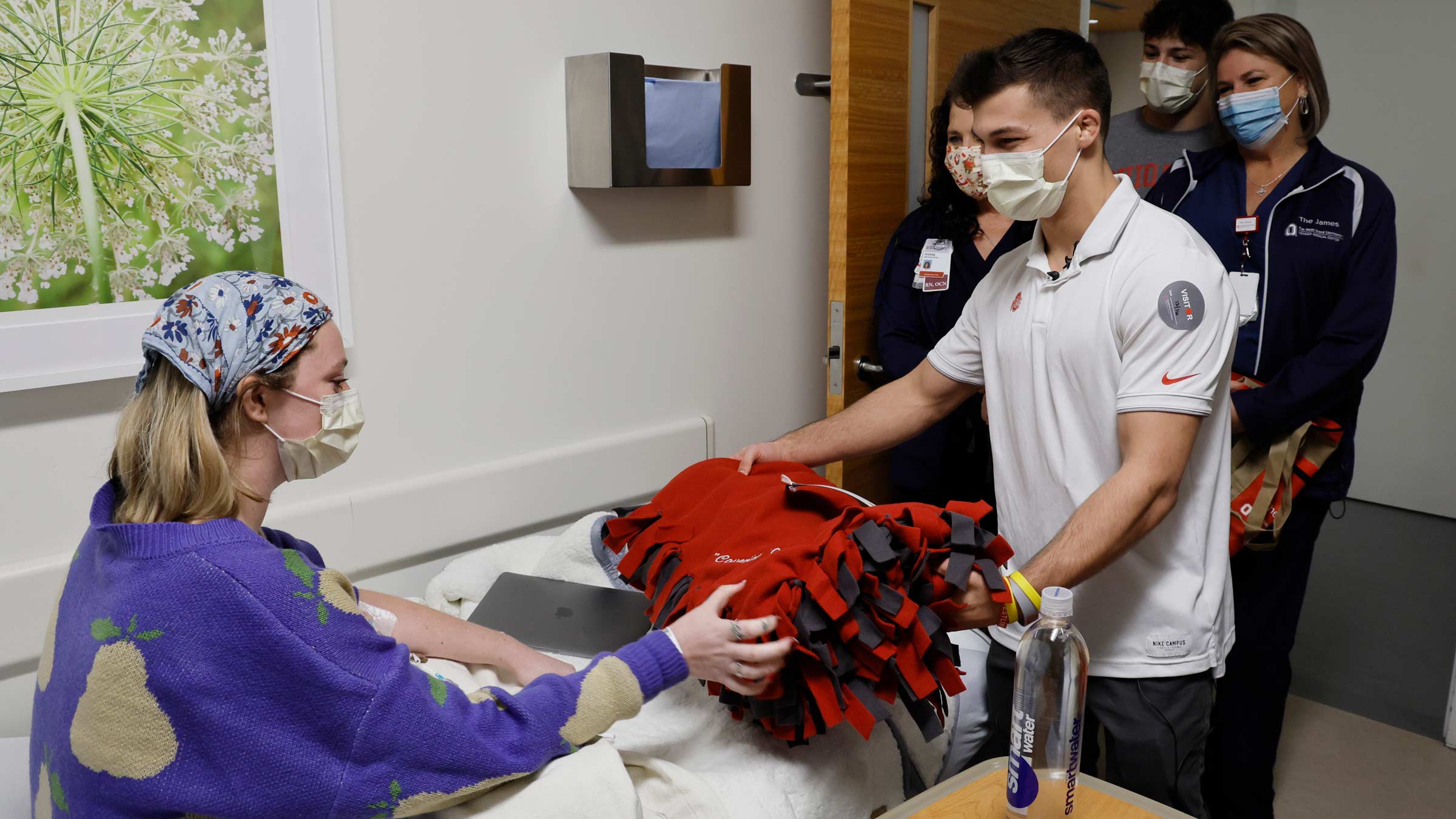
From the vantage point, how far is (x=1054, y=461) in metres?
1.65

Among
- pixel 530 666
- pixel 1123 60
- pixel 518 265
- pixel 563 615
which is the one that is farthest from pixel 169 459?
pixel 1123 60

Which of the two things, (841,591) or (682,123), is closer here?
(841,591)

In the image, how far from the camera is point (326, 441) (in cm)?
128

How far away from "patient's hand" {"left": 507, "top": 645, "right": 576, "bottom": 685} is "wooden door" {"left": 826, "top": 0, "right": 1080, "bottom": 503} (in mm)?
1203

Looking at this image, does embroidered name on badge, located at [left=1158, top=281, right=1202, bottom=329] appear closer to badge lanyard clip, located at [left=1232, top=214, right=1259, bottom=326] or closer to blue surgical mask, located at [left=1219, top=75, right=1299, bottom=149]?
badge lanyard clip, located at [left=1232, top=214, right=1259, bottom=326]

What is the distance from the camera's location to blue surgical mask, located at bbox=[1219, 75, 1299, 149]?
226 centimetres

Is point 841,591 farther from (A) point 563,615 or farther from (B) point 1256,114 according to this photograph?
(B) point 1256,114

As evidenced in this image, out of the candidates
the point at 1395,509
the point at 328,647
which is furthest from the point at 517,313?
the point at 1395,509

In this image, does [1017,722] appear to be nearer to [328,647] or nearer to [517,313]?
[328,647]

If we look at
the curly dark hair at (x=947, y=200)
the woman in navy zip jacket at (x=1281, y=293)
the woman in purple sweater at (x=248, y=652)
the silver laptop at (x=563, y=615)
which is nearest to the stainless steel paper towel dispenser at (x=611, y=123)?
the curly dark hair at (x=947, y=200)

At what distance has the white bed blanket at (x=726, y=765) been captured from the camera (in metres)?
1.25

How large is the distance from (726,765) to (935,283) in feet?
4.62

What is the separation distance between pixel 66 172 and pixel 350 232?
0.46m

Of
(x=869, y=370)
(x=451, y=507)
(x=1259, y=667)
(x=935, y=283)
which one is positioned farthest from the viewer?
(x=869, y=370)
